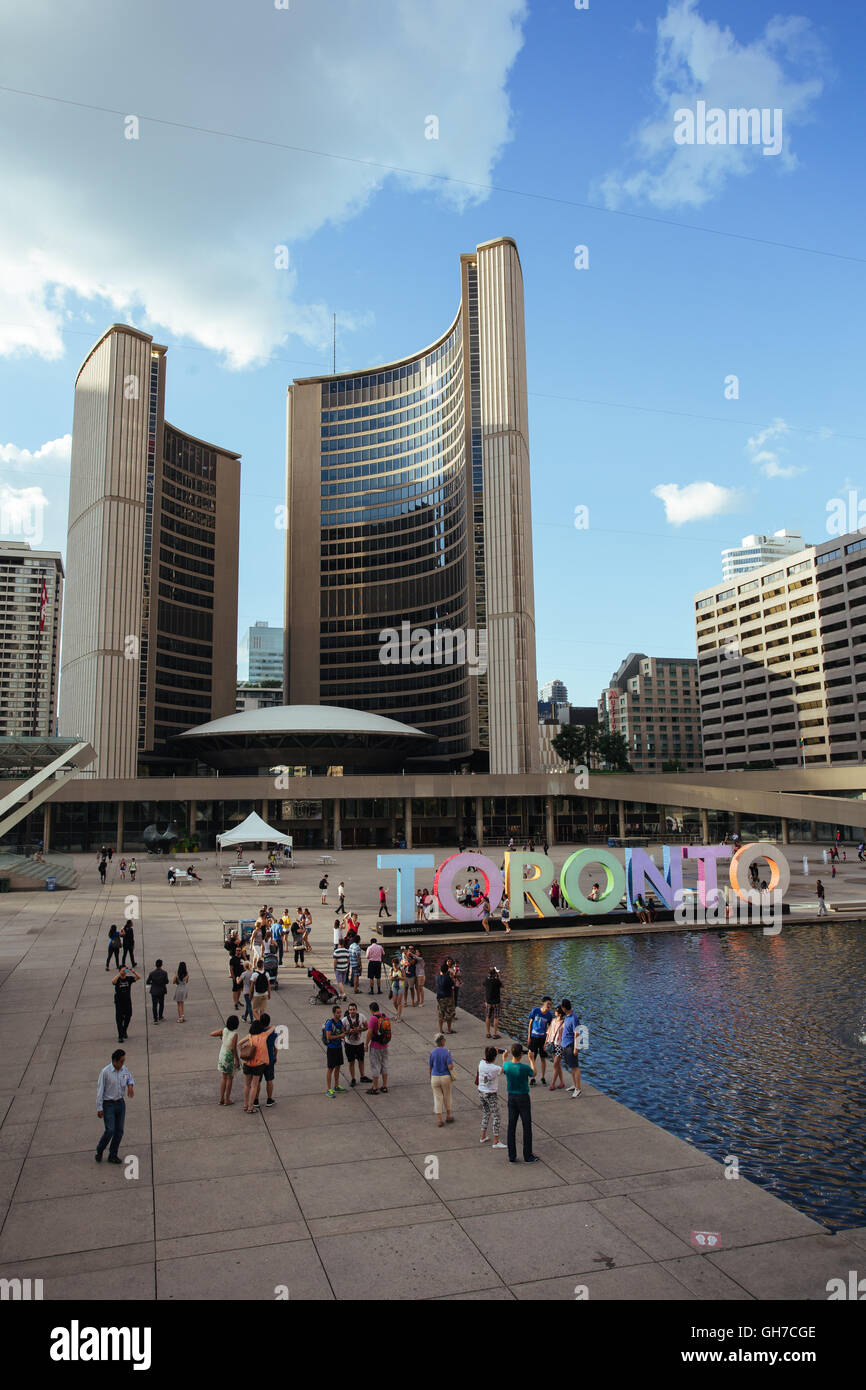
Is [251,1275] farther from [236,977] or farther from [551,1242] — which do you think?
[236,977]

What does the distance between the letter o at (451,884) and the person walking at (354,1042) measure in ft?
50.7

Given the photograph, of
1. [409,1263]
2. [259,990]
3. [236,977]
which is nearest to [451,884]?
[236,977]

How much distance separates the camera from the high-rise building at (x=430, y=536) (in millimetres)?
106438

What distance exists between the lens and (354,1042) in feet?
49.2

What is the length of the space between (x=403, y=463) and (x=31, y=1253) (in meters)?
140

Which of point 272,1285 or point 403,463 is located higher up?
point 403,463

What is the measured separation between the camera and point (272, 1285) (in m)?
8.27

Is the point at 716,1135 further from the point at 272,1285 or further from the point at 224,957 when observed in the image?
the point at 224,957

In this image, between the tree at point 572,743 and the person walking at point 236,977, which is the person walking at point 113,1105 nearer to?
the person walking at point 236,977

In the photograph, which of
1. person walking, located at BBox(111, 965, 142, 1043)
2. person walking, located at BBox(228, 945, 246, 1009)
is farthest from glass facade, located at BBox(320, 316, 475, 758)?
person walking, located at BBox(111, 965, 142, 1043)

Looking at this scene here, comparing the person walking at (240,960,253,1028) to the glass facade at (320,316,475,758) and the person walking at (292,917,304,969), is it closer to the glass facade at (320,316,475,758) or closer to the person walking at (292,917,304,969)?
the person walking at (292,917,304,969)

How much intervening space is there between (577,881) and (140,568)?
290 feet

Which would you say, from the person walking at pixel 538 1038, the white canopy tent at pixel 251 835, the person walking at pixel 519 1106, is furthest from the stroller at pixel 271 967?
the white canopy tent at pixel 251 835
